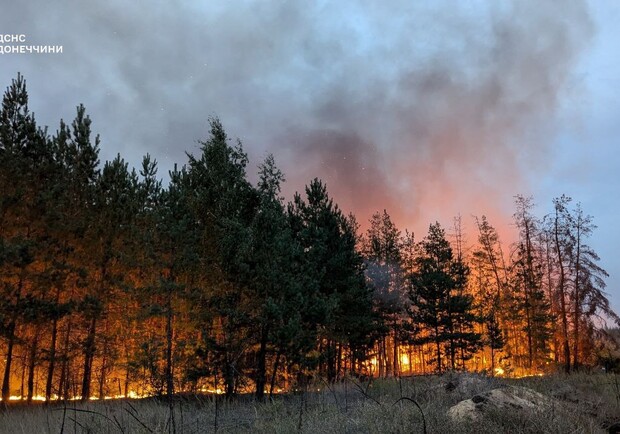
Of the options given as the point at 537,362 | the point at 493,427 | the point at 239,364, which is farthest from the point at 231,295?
the point at 537,362

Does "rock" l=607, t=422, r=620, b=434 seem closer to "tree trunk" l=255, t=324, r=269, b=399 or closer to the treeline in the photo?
the treeline

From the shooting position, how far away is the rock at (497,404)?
7.85 m

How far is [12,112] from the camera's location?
2077 cm

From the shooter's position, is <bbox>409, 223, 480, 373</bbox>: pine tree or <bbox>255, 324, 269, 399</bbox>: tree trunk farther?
<bbox>409, 223, 480, 373</bbox>: pine tree

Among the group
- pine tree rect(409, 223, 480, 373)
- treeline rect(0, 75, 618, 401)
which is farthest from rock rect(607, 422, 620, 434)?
pine tree rect(409, 223, 480, 373)

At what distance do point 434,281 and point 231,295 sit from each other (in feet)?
68.2

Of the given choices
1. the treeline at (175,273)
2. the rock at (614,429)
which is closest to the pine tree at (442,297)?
the treeline at (175,273)

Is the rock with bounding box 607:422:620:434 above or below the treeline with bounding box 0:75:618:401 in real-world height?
below

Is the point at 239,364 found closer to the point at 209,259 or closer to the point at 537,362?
the point at 209,259

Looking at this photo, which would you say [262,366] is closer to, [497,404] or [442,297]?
[497,404]

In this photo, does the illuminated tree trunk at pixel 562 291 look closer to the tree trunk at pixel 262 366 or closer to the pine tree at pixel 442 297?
the pine tree at pixel 442 297

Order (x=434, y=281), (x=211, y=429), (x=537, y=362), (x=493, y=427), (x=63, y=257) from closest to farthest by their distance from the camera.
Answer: (x=493, y=427), (x=211, y=429), (x=63, y=257), (x=434, y=281), (x=537, y=362)

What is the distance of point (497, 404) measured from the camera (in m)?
8.26

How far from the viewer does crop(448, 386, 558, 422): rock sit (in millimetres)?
7848
